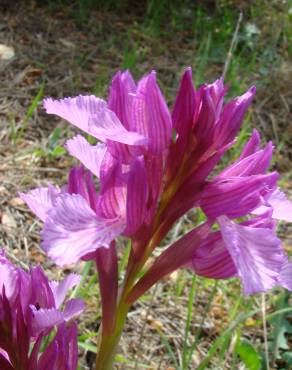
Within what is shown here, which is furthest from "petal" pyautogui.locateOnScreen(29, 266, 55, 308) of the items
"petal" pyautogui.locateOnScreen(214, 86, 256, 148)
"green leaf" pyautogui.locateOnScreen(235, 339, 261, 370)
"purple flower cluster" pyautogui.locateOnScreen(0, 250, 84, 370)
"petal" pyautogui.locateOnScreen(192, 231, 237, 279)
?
"green leaf" pyautogui.locateOnScreen(235, 339, 261, 370)

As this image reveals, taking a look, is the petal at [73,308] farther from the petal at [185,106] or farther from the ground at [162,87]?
the ground at [162,87]

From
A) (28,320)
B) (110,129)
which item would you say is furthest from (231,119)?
(28,320)

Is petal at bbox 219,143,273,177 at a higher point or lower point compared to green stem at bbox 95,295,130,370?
higher

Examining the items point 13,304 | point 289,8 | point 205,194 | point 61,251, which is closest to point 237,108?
point 205,194

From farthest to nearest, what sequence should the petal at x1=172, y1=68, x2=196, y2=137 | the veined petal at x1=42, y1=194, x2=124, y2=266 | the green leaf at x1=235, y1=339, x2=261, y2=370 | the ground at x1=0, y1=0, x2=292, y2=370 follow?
the ground at x1=0, y1=0, x2=292, y2=370
the green leaf at x1=235, y1=339, x2=261, y2=370
the petal at x1=172, y1=68, x2=196, y2=137
the veined petal at x1=42, y1=194, x2=124, y2=266

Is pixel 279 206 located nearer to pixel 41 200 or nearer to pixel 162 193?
pixel 162 193

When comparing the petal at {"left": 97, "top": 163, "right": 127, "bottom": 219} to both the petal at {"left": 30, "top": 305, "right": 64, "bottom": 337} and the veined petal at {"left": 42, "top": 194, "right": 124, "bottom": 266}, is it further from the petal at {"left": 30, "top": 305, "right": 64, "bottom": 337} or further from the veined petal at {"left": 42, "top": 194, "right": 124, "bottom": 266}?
the petal at {"left": 30, "top": 305, "right": 64, "bottom": 337}
